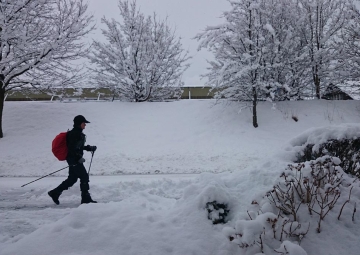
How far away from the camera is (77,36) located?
12.8m

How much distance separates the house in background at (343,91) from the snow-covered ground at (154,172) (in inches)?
31.2

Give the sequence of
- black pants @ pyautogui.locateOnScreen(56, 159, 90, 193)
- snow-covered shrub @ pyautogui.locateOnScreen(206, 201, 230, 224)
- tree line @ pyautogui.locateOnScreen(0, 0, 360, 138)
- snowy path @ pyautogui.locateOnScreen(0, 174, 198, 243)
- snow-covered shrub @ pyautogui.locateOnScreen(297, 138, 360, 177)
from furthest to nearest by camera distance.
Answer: tree line @ pyautogui.locateOnScreen(0, 0, 360, 138) < black pants @ pyautogui.locateOnScreen(56, 159, 90, 193) < snowy path @ pyautogui.locateOnScreen(0, 174, 198, 243) < snow-covered shrub @ pyautogui.locateOnScreen(297, 138, 360, 177) < snow-covered shrub @ pyautogui.locateOnScreen(206, 201, 230, 224)

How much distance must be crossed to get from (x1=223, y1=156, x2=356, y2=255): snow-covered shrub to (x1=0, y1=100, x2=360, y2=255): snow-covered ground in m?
0.13

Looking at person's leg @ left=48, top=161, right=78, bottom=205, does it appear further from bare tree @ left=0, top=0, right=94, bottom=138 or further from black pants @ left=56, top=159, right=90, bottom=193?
bare tree @ left=0, top=0, right=94, bottom=138

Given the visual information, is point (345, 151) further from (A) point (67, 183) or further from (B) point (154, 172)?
(B) point (154, 172)

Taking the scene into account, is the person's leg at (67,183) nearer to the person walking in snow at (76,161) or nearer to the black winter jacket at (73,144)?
the person walking in snow at (76,161)

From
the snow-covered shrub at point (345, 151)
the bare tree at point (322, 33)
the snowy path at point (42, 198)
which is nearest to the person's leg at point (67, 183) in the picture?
the snowy path at point (42, 198)

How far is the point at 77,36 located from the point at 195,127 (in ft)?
24.2

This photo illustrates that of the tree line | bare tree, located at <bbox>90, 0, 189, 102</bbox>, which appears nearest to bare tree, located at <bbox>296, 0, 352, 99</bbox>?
the tree line

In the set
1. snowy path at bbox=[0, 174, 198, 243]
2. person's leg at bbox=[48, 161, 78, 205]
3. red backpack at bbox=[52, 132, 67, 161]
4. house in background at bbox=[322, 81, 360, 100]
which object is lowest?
snowy path at bbox=[0, 174, 198, 243]

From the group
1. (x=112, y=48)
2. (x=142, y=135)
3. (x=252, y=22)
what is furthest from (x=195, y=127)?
(x=112, y=48)

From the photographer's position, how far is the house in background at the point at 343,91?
47.9ft

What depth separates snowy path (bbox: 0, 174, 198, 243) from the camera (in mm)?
4285

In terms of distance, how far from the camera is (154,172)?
345 inches
